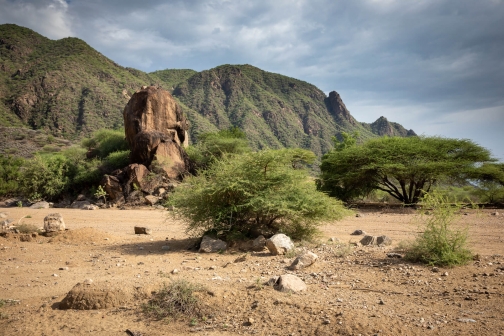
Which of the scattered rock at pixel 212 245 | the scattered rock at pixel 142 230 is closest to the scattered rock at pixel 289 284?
the scattered rock at pixel 212 245

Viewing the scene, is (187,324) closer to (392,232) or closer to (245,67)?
(392,232)

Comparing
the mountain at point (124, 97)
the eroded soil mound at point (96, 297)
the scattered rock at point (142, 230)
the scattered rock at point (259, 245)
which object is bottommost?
the scattered rock at point (142, 230)

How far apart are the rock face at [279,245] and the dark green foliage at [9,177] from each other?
29843mm

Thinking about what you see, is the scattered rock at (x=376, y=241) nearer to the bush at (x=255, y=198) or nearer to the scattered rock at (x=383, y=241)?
the scattered rock at (x=383, y=241)

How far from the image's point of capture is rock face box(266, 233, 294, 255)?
26.1ft

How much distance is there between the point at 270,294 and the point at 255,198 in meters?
3.80

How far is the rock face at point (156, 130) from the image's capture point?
92.9 feet

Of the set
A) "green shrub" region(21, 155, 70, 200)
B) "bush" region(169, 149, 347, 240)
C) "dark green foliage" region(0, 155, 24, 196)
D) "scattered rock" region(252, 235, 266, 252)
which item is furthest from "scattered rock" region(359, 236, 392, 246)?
"dark green foliage" region(0, 155, 24, 196)

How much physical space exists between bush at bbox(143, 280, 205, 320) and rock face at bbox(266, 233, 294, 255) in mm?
2892

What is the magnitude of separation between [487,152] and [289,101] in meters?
97.9

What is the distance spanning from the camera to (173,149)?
96.0ft

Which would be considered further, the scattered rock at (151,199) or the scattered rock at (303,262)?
the scattered rock at (151,199)

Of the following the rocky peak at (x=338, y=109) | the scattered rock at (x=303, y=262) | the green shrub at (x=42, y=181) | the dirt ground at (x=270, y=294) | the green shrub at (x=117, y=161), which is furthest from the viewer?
the rocky peak at (x=338, y=109)

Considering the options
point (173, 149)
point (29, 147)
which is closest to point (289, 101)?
point (29, 147)
